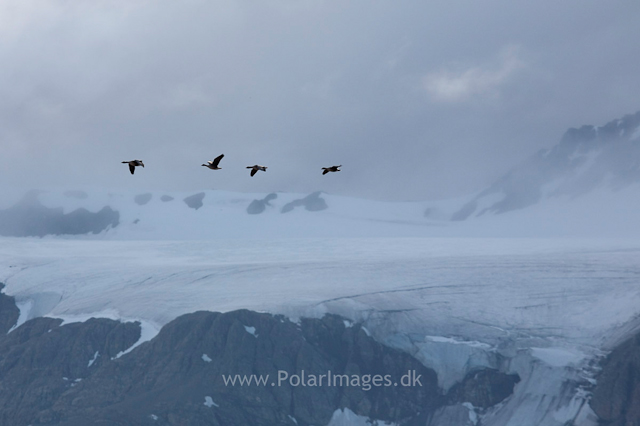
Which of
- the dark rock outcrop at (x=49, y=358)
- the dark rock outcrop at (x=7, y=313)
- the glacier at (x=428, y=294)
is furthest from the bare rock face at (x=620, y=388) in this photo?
the dark rock outcrop at (x=7, y=313)

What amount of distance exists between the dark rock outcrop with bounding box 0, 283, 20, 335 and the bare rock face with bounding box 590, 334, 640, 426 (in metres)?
114

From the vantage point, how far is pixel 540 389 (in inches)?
4414

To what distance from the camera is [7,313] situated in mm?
159125

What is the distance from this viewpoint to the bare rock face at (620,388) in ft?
382

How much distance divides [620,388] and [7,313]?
402 ft

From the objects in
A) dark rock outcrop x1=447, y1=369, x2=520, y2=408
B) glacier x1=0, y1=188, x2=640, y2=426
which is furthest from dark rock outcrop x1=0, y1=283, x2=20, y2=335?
dark rock outcrop x1=447, y1=369, x2=520, y2=408

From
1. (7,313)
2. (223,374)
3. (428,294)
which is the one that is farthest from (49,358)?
(428,294)

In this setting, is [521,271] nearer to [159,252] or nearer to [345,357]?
[345,357]

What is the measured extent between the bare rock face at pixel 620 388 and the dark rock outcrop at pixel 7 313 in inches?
4485

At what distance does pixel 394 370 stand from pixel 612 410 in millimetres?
37979

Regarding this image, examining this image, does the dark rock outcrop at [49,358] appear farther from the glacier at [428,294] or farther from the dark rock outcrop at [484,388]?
the dark rock outcrop at [484,388]

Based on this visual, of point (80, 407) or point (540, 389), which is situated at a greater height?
Answer: point (540, 389)

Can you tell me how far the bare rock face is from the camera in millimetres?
116312

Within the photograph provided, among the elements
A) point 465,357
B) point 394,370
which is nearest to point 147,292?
point 394,370
